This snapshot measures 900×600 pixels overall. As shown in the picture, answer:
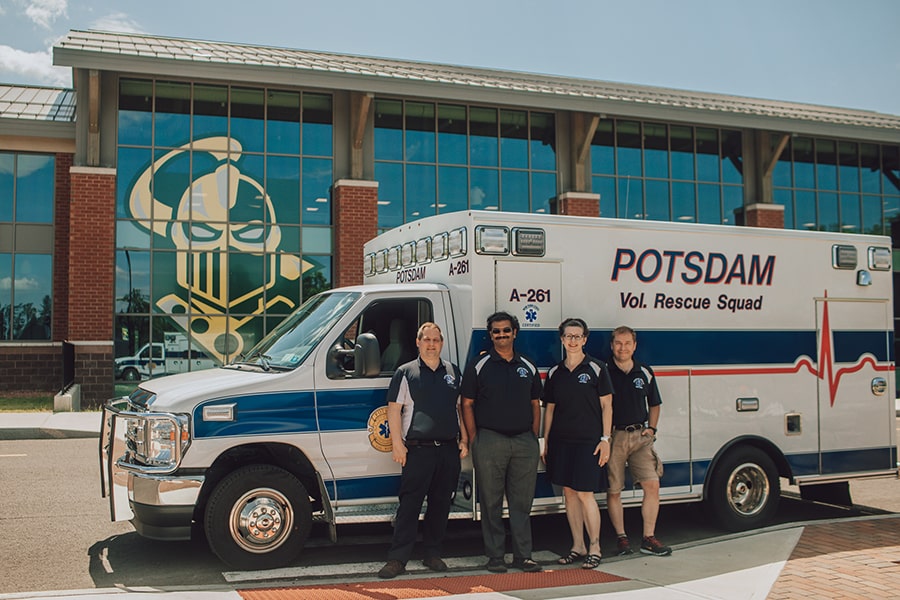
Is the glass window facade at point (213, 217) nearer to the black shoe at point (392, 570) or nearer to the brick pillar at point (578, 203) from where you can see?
the brick pillar at point (578, 203)

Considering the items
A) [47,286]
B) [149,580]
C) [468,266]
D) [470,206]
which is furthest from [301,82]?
[149,580]

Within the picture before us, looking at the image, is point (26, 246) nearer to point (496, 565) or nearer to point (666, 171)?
point (666, 171)

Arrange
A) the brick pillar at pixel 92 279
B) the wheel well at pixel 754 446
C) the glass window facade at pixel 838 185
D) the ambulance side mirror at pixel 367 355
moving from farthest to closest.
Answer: the glass window facade at pixel 838 185 → the brick pillar at pixel 92 279 → the wheel well at pixel 754 446 → the ambulance side mirror at pixel 367 355

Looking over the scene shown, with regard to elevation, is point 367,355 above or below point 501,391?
above

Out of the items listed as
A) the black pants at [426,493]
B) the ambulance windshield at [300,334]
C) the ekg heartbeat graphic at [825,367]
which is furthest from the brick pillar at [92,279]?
the ekg heartbeat graphic at [825,367]

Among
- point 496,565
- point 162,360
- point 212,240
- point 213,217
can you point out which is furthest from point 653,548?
point 213,217

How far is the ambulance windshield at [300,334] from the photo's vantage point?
6484 mm

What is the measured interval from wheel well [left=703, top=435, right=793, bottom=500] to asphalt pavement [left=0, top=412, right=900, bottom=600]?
2.00ft

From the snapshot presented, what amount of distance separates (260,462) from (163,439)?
0.76 m

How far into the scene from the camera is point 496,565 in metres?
6.21

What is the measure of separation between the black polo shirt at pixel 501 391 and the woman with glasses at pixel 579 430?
29 cm

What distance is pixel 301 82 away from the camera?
18.5m

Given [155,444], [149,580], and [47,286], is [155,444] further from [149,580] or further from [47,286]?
[47,286]

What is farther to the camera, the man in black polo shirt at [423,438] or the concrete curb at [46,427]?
the concrete curb at [46,427]
